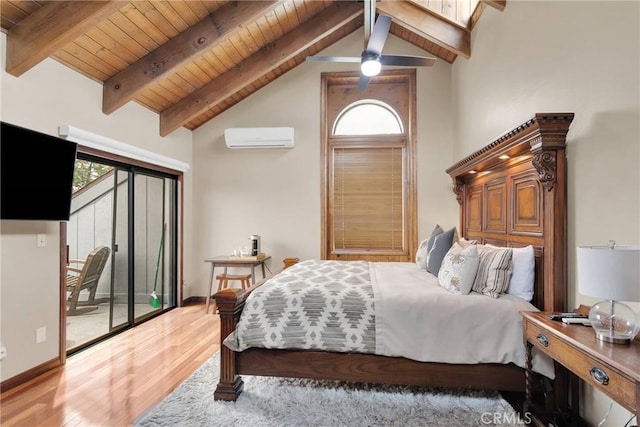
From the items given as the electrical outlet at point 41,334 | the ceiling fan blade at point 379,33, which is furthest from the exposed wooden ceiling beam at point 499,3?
the electrical outlet at point 41,334

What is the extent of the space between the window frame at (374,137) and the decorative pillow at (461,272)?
216cm

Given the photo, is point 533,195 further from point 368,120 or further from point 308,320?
point 368,120

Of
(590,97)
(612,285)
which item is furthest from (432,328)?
(590,97)

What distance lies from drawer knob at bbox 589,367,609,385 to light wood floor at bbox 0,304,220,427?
2476 millimetres

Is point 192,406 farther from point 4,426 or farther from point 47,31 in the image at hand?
point 47,31

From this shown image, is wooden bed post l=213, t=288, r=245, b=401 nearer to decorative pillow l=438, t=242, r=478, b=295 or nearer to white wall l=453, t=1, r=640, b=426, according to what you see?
decorative pillow l=438, t=242, r=478, b=295

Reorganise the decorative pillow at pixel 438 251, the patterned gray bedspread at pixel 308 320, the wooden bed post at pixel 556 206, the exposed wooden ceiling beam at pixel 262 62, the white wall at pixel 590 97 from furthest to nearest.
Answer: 1. the exposed wooden ceiling beam at pixel 262 62
2. the decorative pillow at pixel 438 251
3. the patterned gray bedspread at pixel 308 320
4. the wooden bed post at pixel 556 206
5. the white wall at pixel 590 97

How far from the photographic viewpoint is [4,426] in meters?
1.97

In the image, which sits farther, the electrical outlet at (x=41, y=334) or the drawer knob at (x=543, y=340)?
the electrical outlet at (x=41, y=334)

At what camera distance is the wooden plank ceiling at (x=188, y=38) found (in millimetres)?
2408

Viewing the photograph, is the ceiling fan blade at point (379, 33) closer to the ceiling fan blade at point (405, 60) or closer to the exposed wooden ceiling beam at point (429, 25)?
the ceiling fan blade at point (405, 60)

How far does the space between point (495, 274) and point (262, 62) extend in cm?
346

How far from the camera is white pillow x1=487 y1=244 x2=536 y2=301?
2.24 meters

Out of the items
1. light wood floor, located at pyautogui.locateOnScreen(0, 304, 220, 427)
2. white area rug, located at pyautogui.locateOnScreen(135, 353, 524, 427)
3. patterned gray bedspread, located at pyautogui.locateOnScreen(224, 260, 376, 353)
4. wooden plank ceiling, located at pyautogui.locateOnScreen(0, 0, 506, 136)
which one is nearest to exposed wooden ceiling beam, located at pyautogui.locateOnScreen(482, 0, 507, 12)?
wooden plank ceiling, located at pyautogui.locateOnScreen(0, 0, 506, 136)
